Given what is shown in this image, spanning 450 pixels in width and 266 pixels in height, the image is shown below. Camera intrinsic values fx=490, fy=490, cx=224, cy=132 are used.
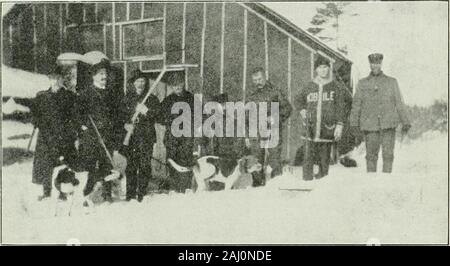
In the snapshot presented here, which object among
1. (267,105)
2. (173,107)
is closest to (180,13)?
(173,107)

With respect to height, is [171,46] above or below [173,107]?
above

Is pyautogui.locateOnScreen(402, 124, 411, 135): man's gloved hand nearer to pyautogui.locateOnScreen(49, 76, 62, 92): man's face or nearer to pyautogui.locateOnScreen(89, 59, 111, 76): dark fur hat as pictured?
pyautogui.locateOnScreen(89, 59, 111, 76): dark fur hat

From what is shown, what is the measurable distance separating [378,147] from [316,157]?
45 cm

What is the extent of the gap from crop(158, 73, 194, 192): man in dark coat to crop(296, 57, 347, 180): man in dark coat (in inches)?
32.1

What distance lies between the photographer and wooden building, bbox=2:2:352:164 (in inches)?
139

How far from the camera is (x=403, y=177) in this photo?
354 centimetres

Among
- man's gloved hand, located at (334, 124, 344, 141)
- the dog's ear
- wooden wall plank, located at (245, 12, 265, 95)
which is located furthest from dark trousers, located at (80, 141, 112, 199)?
man's gloved hand, located at (334, 124, 344, 141)

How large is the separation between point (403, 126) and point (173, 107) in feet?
5.49

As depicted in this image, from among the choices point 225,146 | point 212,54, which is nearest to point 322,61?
point 212,54

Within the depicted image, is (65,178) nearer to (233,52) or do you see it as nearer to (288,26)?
(233,52)

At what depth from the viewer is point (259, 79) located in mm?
3533

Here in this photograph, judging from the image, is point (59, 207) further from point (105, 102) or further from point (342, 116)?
point (342, 116)
